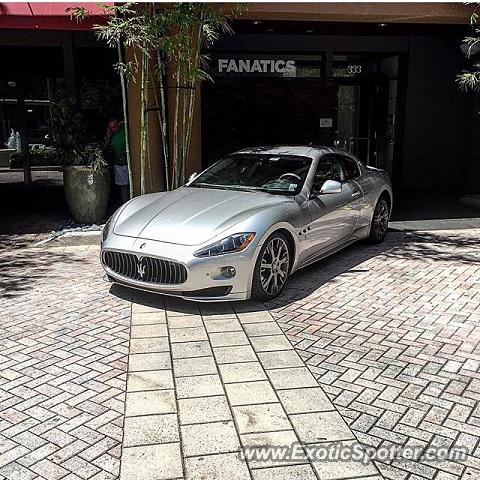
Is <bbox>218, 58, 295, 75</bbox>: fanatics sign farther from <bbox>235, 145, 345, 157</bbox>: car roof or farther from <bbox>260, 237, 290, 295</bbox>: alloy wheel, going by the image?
<bbox>260, 237, 290, 295</bbox>: alloy wheel

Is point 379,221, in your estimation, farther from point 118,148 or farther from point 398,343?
point 118,148

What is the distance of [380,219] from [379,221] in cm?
4

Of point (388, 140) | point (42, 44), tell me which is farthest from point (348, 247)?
point (42, 44)

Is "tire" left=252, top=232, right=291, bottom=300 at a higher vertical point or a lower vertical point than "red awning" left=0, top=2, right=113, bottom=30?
lower

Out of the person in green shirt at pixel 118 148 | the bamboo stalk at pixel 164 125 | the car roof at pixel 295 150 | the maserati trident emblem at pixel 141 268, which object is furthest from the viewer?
the person in green shirt at pixel 118 148

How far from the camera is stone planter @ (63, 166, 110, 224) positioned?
28.3 ft

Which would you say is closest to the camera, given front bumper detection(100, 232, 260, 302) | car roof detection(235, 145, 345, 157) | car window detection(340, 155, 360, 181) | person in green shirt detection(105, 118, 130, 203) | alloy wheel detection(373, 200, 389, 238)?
front bumper detection(100, 232, 260, 302)

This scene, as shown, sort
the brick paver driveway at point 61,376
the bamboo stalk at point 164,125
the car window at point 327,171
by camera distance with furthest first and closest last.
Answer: the bamboo stalk at point 164,125, the car window at point 327,171, the brick paver driveway at point 61,376

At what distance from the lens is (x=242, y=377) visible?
3.74 meters

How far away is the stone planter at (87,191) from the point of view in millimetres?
8641

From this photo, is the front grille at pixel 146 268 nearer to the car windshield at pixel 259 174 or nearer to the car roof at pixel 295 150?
→ the car windshield at pixel 259 174

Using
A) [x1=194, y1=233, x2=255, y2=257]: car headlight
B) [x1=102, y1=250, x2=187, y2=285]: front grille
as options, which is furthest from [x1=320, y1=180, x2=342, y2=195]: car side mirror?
[x1=102, y1=250, x2=187, y2=285]: front grille

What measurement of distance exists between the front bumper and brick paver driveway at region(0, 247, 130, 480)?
573mm

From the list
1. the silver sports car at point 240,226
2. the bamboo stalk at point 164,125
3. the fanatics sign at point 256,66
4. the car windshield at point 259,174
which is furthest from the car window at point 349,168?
the fanatics sign at point 256,66
